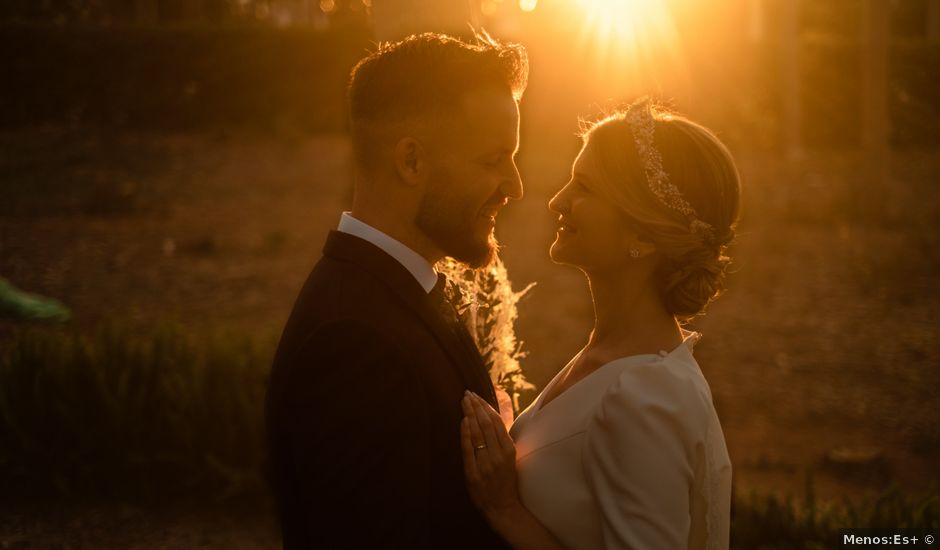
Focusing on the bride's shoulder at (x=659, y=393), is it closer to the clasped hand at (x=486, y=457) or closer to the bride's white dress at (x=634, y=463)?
the bride's white dress at (x=634, y=463)

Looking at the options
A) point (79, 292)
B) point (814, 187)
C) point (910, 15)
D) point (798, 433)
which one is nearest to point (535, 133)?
point (814, 187)

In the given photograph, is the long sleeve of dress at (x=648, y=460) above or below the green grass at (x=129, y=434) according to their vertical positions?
above

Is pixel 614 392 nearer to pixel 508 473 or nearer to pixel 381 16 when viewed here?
pixel 508 473

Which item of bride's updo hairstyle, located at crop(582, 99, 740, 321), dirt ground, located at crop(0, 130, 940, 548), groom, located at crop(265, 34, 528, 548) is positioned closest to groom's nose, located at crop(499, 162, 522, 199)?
groom, located at crop(265, 34, 528, 548)

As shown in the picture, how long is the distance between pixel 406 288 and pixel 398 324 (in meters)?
0.13

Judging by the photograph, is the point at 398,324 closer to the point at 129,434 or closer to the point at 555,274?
the point at 129,434

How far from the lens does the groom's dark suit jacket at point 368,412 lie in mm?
2232

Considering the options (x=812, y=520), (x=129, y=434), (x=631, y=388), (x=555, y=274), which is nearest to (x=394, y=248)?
(x=631, y=388)

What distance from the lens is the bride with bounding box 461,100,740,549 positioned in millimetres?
2574

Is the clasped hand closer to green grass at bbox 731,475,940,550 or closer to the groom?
the groom

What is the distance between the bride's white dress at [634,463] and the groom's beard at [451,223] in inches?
21.6

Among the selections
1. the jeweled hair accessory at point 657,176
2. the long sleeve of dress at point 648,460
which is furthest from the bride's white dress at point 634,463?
the jeweled hair accessory at point 657,176

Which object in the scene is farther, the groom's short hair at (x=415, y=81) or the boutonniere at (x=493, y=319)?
the boutonniere at (x=493, y=319)

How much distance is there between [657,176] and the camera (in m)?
2.94
